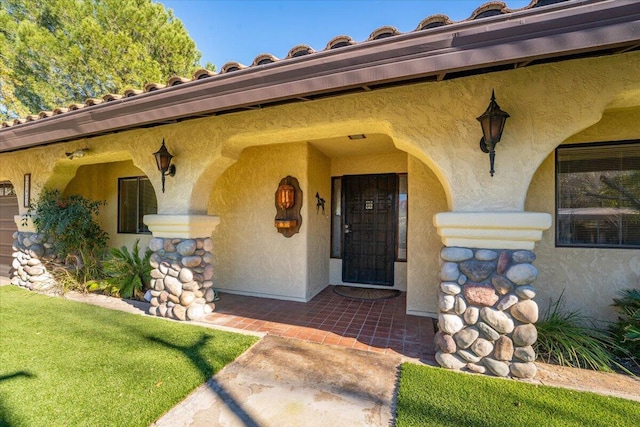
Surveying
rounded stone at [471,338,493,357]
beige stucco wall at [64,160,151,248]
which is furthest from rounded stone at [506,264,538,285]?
beige stucco wall at [64,160,151,248]

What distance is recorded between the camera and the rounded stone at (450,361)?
2898mm

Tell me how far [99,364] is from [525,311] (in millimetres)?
4421

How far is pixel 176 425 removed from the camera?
2162 mm

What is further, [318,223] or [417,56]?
[318,223]

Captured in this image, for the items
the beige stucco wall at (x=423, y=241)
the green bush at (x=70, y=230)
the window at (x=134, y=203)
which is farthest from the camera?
the window at (x=134, y=203)

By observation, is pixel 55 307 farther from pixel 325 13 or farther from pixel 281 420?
pixel 325 13

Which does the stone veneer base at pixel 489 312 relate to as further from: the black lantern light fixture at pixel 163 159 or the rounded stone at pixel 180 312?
the black lantern light fixture at pixel 163 159

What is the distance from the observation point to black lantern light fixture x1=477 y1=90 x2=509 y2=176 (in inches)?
104

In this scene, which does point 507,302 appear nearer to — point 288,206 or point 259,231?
point 288,206

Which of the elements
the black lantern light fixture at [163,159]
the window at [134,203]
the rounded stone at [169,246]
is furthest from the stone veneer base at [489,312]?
the window at [134,203]

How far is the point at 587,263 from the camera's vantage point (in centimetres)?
370

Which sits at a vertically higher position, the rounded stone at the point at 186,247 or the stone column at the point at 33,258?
the rounded stone at the point at 186,247

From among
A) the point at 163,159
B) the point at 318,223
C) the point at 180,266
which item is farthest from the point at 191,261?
the point at 318,223

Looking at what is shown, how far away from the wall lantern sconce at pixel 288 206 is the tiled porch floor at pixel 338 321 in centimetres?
144
